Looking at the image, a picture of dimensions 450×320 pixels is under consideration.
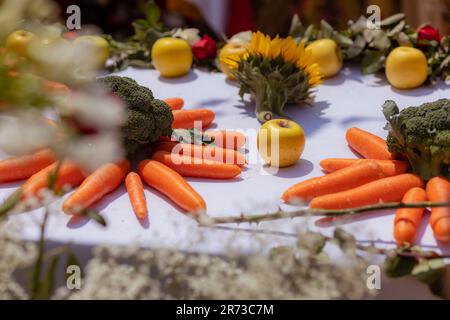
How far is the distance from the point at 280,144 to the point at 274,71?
0.30 meters

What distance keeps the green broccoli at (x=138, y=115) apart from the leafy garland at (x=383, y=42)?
706mm

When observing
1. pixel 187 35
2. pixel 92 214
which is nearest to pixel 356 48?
pixel 187 35

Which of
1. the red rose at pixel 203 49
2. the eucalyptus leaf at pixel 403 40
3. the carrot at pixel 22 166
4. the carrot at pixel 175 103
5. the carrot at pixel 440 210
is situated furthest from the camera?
the red rose at pixel 203 49

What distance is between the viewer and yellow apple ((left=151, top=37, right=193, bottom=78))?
1.68 m

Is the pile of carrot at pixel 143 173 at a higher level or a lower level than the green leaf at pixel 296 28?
lower

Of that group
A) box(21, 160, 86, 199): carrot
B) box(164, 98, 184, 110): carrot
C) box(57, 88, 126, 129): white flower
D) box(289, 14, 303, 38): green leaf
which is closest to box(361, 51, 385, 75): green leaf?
box(289, 14, 303, 38): green leaf

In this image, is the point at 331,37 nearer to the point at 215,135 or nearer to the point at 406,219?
the point at 215,135

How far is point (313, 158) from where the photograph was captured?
3.97 feet

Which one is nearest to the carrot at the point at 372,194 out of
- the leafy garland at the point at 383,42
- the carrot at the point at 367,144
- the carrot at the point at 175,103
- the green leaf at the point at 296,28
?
the carrot at the point at 367,144

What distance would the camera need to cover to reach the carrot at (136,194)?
→ 991 millimetres

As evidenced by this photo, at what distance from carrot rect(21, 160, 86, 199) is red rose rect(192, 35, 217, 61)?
762mm

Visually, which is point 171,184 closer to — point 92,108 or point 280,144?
point 280,144

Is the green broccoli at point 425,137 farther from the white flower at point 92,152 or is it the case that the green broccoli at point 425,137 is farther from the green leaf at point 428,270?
the white flower at point 92,152

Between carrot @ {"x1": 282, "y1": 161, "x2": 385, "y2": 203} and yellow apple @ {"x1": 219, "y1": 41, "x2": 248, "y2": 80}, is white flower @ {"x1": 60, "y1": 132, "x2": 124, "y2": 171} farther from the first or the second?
yellow apple @ {"x1": 219, "y1": 41, "x2": 248, "y2": 80}
